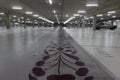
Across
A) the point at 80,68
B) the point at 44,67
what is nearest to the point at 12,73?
the point at 44,67

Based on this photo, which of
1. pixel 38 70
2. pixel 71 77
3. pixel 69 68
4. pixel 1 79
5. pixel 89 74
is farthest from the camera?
pixel 69 68

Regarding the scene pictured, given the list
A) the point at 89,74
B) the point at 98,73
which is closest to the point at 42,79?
the point at 89,74

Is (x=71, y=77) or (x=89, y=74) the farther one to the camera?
(x=89, y=74)

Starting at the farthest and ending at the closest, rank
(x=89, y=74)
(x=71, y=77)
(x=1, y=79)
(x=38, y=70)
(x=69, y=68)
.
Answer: (x=69, y=68) < (x=38, y=70) < (x=89, y=74) < (x=71, y=77) < (x=1, y=79)

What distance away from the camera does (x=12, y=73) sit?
324 cm

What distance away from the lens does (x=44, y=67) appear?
374 centimetres

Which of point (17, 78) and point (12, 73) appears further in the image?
point (12, 73)

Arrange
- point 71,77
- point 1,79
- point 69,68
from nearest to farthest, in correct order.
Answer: point 1,79
point 71,77
point 69,68

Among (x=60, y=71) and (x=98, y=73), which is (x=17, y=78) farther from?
(x=98, y=73)

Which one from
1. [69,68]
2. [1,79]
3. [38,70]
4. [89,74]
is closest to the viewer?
[1,79]

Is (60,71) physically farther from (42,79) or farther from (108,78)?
(108,78)

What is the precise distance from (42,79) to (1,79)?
849 millimetres

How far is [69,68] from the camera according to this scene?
12.2 ft

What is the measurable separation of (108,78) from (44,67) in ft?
5.44
